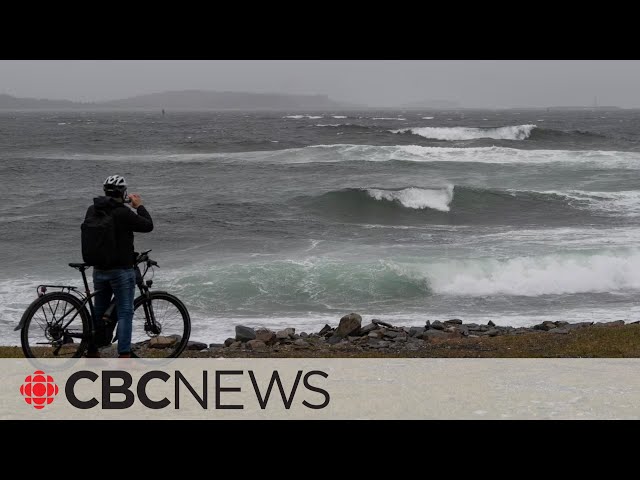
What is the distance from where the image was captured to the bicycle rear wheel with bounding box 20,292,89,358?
7488 millimetres

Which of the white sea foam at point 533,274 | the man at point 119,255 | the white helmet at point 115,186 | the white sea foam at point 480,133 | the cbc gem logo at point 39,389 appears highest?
the white sea foam at point 480,133

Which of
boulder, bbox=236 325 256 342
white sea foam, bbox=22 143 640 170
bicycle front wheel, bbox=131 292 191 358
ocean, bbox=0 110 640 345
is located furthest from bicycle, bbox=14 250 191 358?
white sea foam, bbox=22 143 640 170

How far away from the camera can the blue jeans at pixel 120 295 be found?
24.6 ft

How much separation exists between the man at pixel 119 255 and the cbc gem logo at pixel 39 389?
1.72 ft

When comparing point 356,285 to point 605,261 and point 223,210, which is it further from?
point 223,210

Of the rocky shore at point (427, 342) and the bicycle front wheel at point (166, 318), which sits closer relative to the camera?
the bicycle front wheel at point (166, 318)

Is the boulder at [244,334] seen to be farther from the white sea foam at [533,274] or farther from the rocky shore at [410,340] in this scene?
the white sea foam at [533,274]

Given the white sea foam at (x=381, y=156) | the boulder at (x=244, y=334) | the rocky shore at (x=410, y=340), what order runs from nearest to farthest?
the rocky shore at (x=410, y=340) → the boulder at (x=244, y=334) → the white sea foam at (x=381, y=156)

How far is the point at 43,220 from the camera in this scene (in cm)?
3025

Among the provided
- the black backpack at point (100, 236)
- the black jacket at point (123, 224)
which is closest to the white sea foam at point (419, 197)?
the black jacket at point (123, 224)

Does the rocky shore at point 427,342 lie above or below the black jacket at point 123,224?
below

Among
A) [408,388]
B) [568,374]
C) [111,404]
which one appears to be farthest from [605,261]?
[111,404]

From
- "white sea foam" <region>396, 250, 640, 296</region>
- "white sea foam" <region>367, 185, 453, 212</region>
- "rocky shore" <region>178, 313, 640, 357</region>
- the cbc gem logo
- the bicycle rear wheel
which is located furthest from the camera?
"white sea foam" <region>367, 185, 453, 212</region>

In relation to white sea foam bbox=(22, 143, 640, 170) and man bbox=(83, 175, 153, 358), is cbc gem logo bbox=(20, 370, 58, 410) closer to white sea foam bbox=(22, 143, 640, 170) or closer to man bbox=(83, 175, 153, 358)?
man bbox=(83, 175, 153, 358)
